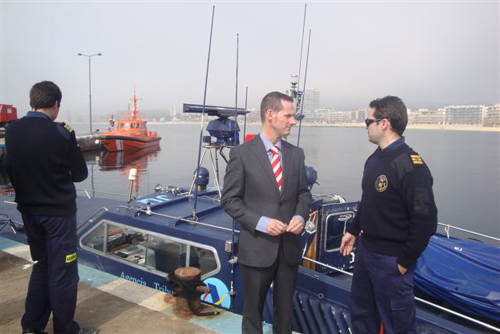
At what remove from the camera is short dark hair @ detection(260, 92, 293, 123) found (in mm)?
2713

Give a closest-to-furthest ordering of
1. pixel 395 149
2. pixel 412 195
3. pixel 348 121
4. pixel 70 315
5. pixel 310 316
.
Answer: pixel 412 195 → pixel 395 149 → pixel 70 315 → pixel 310 316 → pixel 348 121

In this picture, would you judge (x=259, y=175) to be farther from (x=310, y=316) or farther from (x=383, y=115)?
(x=310, y=316)

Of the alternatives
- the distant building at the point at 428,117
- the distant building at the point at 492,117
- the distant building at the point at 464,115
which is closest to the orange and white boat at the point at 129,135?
the distant building at the point at 492,117

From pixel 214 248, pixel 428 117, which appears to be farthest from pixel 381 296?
pixel 428 117

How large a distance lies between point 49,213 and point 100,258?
129 inches

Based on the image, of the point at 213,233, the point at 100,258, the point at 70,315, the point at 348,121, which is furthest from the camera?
the point at 348,121

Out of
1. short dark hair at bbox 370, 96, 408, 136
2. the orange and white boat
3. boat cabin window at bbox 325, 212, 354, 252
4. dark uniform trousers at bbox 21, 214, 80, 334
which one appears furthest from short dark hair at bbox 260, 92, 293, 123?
the orange and white boat

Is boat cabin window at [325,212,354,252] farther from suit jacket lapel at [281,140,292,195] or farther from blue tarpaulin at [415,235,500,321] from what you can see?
suit jacket lapel at [281,140,292,195]

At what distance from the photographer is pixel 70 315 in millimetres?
3072

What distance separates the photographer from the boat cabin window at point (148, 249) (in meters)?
4.77

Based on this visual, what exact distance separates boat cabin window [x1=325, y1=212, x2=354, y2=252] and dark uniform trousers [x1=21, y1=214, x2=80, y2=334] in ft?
11.6

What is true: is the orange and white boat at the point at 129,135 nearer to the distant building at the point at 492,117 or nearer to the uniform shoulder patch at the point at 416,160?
the uniform shoulder patch at the point at 416,160

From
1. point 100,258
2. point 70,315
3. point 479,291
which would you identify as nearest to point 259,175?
point 70,315

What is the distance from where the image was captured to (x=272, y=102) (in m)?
2.73
